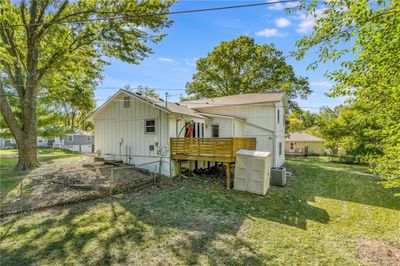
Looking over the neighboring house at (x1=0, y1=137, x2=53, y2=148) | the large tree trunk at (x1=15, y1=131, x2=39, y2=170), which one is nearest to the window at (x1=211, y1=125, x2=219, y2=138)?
the large tree trunk at (x1=15, y1=131, x2=39, y2=170)

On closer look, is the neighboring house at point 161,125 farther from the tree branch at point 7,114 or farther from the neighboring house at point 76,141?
the neighboring house at point 76,141

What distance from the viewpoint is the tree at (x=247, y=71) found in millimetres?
25219

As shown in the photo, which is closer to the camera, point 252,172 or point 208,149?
point 252,172

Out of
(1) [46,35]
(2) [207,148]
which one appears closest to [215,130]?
(2) [207,148]

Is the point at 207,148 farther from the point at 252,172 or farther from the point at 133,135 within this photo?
the point at 133,135

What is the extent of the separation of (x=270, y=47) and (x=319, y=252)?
24.6 m

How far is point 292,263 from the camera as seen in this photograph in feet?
15.0

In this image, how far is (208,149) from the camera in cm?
1086

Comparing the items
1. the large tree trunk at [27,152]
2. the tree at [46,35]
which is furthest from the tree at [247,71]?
the large tree trunk at [27,152]

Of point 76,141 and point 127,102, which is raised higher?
point 127,102

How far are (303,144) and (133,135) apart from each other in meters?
27.6

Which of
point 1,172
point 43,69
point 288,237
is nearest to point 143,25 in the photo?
point 43,69

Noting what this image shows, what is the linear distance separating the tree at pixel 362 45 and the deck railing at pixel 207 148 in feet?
19.2

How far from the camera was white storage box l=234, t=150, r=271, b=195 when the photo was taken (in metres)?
9.42
